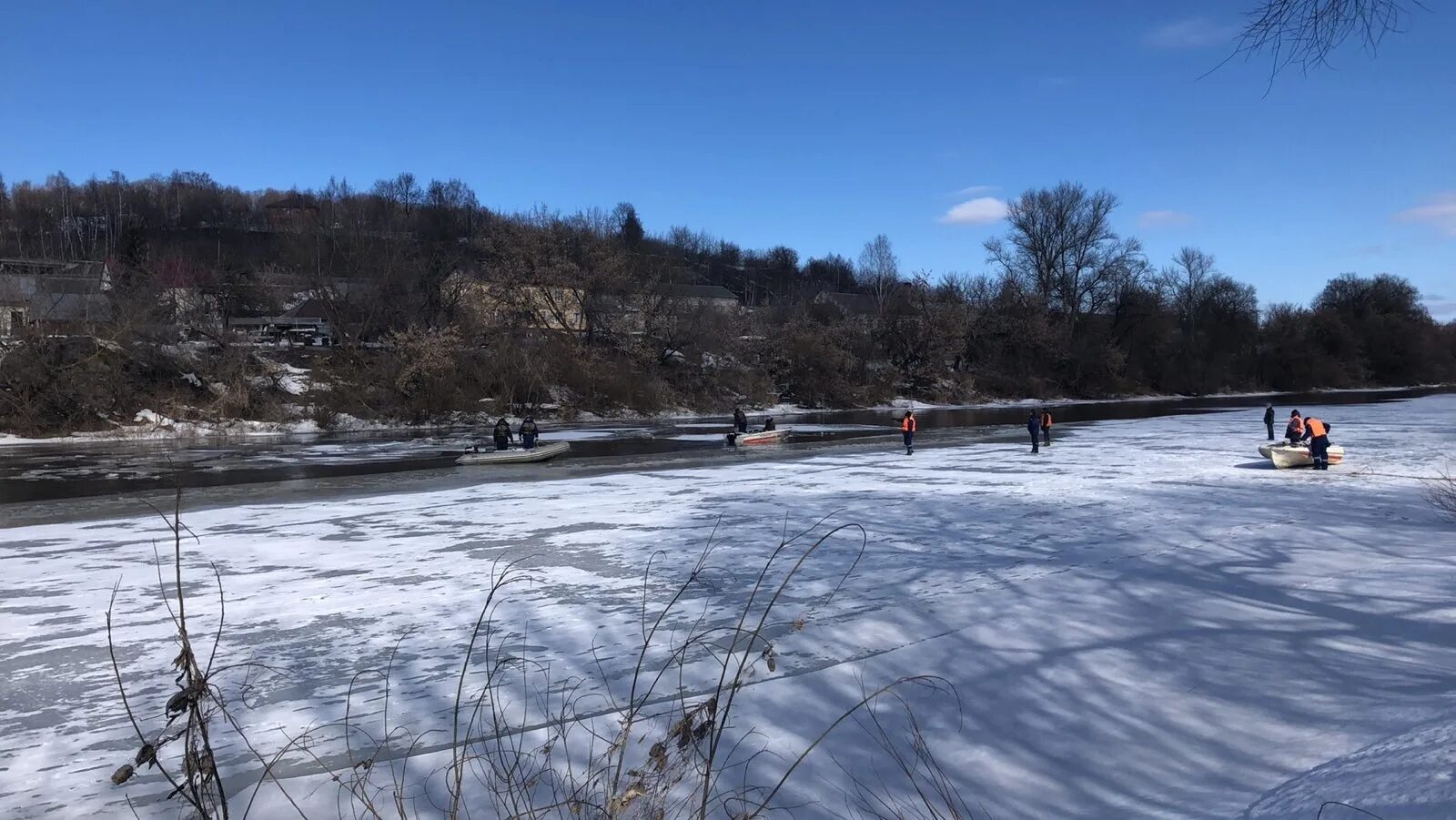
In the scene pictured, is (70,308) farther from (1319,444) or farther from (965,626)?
(1319,444)

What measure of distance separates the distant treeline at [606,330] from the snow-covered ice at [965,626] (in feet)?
106

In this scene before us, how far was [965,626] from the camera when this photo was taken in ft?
23.4

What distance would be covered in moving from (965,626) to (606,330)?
50962 mm

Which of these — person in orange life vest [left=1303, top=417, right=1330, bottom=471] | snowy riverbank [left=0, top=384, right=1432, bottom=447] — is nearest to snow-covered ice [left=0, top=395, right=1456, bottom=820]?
person in orange life vest [left=1303, top=417, right=1330, bottom=471]

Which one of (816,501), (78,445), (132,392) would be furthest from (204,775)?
(132,392)

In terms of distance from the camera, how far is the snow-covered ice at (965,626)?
4613 mm

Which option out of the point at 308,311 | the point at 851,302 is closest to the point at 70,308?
the point at 308,311

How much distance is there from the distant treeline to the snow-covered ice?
32.4 m

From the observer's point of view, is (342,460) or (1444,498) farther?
(342,460)

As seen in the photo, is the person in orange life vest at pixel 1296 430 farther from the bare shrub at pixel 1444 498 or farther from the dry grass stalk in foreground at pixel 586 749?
the dry grass stalk in foreground at pixel 586 749

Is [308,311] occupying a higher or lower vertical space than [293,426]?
higher

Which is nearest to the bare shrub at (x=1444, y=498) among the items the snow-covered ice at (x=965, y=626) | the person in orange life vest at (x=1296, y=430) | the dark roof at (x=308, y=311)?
the snow-covered ice at (x=965, y=626)

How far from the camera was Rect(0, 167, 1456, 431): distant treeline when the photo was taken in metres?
43.8

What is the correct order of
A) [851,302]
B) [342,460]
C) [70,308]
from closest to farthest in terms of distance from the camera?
[342,460] < [70,308] < [851,302]
